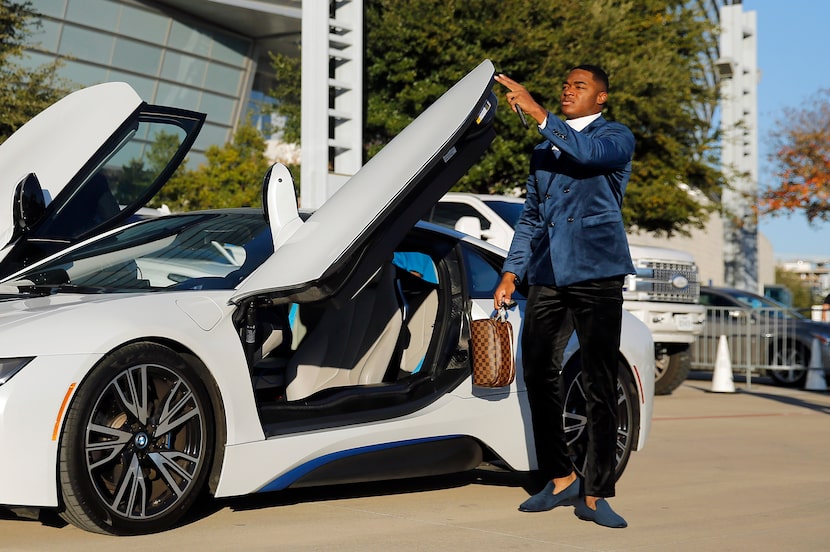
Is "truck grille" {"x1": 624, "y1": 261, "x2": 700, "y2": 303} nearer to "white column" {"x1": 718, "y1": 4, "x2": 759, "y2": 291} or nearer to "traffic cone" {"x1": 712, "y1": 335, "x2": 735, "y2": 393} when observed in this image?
"traffic cone" {"x1": 712, "y1": 335, "x2": 735, "y2": 393}

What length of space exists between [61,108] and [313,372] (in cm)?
236

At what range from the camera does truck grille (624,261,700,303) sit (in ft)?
42.7

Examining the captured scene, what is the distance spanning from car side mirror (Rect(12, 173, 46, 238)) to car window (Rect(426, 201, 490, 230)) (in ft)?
19.5

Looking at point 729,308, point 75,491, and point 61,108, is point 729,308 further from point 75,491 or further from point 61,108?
point 75,491

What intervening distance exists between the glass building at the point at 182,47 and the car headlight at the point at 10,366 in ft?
123

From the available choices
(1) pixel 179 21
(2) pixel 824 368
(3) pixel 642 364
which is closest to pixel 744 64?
(1) pixel 179 21

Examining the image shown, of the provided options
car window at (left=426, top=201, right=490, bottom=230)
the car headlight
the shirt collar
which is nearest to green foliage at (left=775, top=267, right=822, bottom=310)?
car window at (left=426, top=201, right=490, bottom=230)

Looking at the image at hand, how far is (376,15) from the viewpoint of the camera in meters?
22.2

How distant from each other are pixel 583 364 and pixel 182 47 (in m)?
44.4

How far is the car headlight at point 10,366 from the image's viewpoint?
421 cm

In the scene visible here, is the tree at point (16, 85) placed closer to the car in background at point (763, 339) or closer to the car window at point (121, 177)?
the car in background at point (763, 339)

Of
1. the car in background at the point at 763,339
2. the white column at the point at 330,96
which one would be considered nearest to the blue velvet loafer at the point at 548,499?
the white column at the point at 330,96

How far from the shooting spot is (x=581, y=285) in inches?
206

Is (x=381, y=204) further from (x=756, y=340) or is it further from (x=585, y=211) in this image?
(x=756, y=340)
